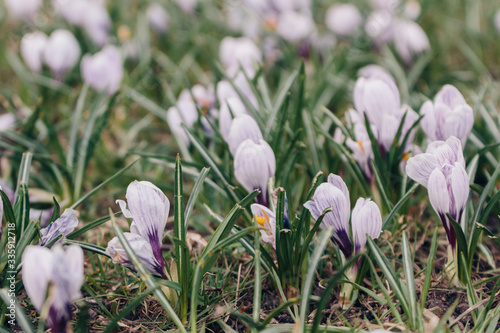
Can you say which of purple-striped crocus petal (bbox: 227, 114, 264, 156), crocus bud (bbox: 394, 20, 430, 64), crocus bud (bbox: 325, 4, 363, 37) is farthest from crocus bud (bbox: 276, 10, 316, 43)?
purple-striped crocus petal (bbox: 227, 114, 264, 156)

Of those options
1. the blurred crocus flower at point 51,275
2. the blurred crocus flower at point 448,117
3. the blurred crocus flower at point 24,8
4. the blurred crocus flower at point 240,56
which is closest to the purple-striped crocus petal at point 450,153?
the blurred crocus flower at point 448,117

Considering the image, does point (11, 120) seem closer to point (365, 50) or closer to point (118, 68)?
point (118, 68)

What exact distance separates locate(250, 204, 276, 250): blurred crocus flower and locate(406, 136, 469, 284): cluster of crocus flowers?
16.2 inches

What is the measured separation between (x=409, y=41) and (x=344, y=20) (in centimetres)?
46

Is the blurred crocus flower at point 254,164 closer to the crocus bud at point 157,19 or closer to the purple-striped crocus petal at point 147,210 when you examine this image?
the purple-striped crocus petal at point 147,210

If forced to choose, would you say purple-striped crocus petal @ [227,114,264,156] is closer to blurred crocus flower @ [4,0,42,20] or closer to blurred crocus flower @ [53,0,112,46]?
blurred crocus flower @ [53,0,112,46]

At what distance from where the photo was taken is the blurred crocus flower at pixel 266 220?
1.40 m

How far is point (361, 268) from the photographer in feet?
4.79

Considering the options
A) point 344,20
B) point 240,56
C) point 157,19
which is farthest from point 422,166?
point 157,19

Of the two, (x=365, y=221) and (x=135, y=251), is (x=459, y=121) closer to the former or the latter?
(x=365, y=221)

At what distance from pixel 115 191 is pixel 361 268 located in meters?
1.14

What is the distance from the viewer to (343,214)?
1383 millimetres

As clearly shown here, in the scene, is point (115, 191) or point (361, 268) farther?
point (115, 191)

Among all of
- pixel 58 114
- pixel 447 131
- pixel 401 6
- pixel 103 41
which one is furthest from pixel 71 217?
pixel 401 6
